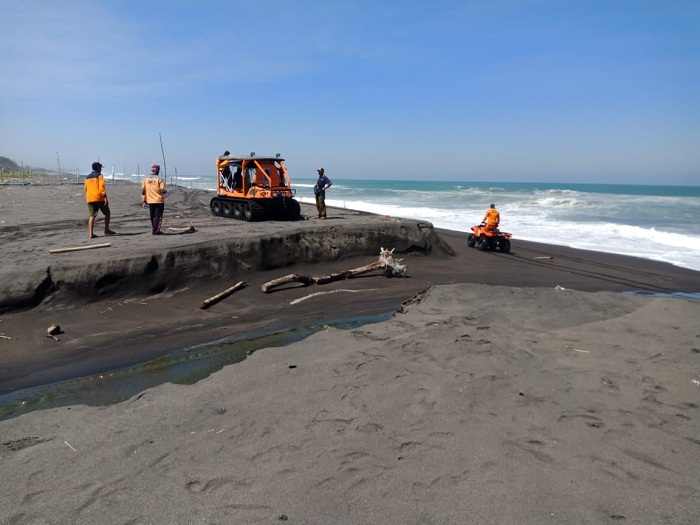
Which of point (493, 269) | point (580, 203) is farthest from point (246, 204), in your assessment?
point (580, 203)

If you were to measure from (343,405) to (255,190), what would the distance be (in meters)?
11.9

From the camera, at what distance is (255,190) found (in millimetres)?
15805

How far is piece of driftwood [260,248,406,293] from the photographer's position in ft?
33.4

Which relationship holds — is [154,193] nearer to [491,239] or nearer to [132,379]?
[132,379]

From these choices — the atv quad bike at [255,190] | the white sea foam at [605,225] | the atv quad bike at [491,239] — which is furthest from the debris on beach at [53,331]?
the white sea foam at [605,225]

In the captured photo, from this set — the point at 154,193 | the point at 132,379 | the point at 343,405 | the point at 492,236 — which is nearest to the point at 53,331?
the point at 132,379

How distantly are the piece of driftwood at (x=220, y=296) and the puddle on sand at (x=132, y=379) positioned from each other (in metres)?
1.78

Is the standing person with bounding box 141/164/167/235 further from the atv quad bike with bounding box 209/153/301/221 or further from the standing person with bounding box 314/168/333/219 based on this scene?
the standing person with bounding box 314/168/333/219

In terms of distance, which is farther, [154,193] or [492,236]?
[492,236]

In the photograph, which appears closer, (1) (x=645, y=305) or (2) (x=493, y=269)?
(1) (x=645, y=305)

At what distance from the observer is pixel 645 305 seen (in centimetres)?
886

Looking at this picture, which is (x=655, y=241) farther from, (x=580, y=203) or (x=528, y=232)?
(x=580, y=203)

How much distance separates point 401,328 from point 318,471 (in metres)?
3.89

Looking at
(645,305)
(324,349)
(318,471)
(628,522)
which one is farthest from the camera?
(645,305)
